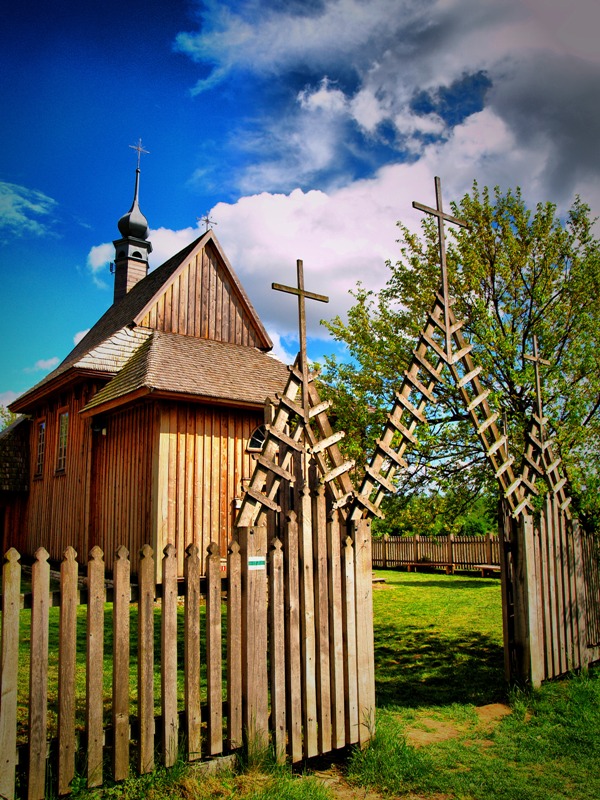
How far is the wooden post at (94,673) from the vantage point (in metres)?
3.96

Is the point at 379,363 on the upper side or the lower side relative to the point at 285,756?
upper

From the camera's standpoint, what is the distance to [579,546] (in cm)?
818

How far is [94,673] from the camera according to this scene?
4016 millimetres

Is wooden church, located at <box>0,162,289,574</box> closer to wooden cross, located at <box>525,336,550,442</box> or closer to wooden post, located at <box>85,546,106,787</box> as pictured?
wooden cross, located at <box>525,336,550,442</box>

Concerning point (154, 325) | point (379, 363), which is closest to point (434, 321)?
point (379, 363)

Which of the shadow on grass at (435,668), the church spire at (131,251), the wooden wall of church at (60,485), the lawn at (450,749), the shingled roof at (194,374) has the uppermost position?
the church spire at (131,251)

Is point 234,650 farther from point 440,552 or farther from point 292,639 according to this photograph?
point 440,552

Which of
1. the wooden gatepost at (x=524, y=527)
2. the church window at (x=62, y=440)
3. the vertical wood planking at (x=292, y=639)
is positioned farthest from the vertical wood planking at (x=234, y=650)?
the church window at (x=62, y=440)

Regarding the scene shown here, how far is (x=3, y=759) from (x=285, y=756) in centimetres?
200

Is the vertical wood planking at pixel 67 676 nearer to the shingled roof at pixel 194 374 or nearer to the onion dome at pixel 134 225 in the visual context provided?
the shingled roof at pixel 194 374

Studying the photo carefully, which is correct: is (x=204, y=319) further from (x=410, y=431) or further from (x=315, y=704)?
(x=315, y=704)

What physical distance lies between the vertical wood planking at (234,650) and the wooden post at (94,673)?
0.95 meters

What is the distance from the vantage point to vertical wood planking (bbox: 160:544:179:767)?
14.0 feet

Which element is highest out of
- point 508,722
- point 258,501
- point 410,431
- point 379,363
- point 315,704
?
point 379,363
